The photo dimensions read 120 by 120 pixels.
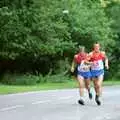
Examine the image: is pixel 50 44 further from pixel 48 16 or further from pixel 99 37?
pixel 99 37

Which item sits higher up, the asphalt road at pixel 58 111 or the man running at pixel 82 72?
the man running at pixel 82 72

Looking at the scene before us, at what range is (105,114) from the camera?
16.9 m

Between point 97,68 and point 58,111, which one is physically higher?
point 97,68

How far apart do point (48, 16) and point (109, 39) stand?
38.0 ft

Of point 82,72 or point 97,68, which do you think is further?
point 82,72

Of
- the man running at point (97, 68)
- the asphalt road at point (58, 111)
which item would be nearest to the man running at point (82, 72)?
the man running at point (97, 68)

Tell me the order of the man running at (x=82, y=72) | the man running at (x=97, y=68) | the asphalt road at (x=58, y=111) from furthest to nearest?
the man running at (x=82, y=72) < the man running at (x=97, y=68) < the asphalt road at (x=58, y=111)

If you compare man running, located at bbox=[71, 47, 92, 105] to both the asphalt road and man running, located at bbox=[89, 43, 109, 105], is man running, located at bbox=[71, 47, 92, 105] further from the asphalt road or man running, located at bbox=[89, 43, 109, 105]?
the asphalt road

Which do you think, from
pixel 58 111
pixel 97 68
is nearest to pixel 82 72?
pixel 97 68

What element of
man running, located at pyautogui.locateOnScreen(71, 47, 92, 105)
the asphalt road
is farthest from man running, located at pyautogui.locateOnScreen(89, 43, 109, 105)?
the asphalt road

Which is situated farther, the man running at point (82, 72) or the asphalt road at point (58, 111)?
the man running at point (82, 72)

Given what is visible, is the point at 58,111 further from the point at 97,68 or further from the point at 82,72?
the point at 82,72

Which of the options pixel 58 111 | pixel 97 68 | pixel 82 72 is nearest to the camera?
pixel 58 111

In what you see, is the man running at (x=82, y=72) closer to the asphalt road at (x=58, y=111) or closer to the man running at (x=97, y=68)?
the man running at (x=97, y=68)
